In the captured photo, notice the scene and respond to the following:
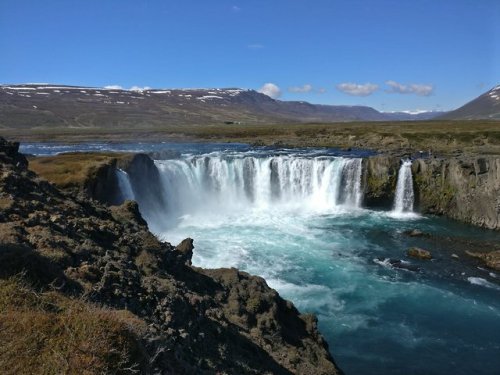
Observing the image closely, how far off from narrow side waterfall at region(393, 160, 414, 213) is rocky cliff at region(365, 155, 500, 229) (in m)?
0.51

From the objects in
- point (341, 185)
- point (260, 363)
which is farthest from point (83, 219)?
point (341, 185)

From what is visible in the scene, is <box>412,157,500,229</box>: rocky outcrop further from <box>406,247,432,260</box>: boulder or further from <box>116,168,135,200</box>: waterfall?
<box>116,168,135,200</box>: waterfall

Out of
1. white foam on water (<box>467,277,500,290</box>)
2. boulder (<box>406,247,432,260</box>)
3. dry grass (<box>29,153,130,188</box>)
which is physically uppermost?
dry grass (<box>29,153,130,188</box>)

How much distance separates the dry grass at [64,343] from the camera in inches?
192

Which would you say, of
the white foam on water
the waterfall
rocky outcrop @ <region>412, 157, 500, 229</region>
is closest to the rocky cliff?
rocky outcrop @ <region>412, 157, 500, 229</region>

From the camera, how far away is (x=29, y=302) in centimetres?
624

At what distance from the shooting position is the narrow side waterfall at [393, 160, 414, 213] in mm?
43750

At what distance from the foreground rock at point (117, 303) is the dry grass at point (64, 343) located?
0.01m

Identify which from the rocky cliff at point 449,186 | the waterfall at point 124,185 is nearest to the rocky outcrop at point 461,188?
the rocky cliff at point 449,186

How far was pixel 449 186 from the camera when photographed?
41594 millimetres

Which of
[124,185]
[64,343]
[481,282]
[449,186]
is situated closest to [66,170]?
[124,185]

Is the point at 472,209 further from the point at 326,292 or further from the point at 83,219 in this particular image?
the point at 83,219

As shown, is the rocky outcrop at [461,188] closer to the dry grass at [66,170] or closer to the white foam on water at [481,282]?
the white foam on water at [481,282]

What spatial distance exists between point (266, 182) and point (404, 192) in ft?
49.5
